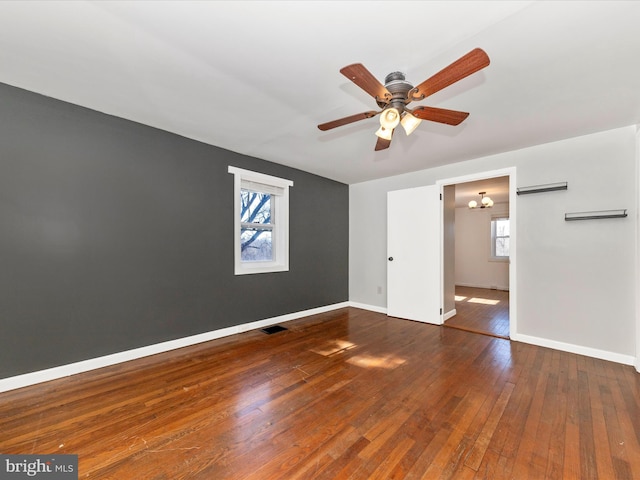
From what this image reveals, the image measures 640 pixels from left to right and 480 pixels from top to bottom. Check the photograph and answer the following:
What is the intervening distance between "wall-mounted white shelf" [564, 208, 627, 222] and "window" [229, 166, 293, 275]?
3639 millimetres

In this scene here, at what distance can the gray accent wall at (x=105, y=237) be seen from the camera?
2270 mm

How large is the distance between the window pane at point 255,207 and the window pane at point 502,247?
6721 mm

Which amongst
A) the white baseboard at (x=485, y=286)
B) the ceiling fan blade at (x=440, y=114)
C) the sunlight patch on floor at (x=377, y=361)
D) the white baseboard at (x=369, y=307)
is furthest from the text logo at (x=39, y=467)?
the white baseboard at (x=485, y=286)

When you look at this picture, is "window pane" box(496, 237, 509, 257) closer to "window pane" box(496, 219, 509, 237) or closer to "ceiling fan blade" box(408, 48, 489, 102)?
"window pane" box(496, 219, 509, 237)

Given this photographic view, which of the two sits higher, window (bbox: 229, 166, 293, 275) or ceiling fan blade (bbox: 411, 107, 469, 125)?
ceiling fan blade (bbox: 411, 107, 469, 125)

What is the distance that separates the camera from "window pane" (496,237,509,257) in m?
7.45

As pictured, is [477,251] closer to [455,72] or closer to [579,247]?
[579,247]

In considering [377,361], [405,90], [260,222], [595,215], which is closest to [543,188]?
[595,215]

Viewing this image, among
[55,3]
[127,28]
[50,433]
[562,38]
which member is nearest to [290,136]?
[127,28]

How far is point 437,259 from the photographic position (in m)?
4.14

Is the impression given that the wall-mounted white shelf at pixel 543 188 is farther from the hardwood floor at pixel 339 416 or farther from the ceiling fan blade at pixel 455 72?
the ceiling fan blade at pixel 455 72

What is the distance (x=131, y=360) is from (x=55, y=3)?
292cm

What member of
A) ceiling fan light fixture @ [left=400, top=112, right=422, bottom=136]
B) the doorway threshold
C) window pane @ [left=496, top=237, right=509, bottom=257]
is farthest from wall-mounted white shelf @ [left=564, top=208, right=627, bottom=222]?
window pane @ [left=496, top=237, right=509, bottom=257]

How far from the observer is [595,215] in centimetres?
295
